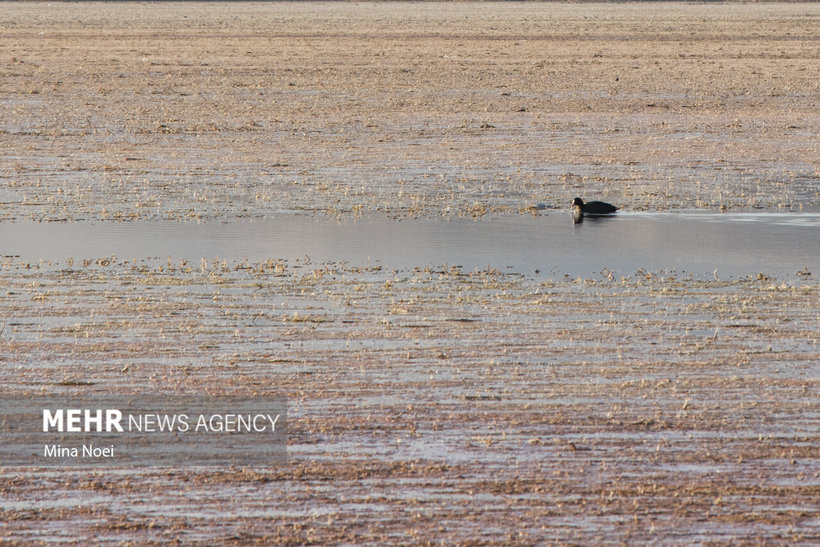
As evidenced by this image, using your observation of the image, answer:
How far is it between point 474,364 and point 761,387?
1992 millimetres

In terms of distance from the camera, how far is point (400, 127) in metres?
26.5

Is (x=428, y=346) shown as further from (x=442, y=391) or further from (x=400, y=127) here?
(x=400, y=127)

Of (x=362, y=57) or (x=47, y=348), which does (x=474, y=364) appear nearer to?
(x=47, y=348)

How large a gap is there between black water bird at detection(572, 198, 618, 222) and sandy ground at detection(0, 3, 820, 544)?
112 centimetres

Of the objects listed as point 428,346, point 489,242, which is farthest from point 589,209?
point 428,346

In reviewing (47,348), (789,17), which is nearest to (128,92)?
(47,348)

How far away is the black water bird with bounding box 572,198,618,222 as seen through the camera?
54.3ft

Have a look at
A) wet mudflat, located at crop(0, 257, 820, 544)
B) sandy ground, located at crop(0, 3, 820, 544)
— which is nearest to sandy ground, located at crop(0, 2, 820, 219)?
sandy ground, located at crop(0, 3, 820, 544)

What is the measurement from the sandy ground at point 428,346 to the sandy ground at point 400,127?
123 millimetres

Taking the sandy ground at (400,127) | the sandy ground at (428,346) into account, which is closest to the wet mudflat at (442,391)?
the sandy ground at (428,346)

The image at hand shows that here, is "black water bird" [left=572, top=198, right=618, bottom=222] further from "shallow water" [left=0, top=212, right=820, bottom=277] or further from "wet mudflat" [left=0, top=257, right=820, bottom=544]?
"wet mudflat" [left=0, top=257, right=820, bottom=544]

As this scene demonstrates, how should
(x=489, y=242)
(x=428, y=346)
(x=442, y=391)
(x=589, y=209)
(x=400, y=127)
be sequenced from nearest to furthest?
(x=442, y=391), (x=428, y=346), (x=489, y=242), (x=589, y=209), (x=400, y=127)

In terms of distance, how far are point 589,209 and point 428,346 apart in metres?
6.52

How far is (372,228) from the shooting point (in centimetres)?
1579
